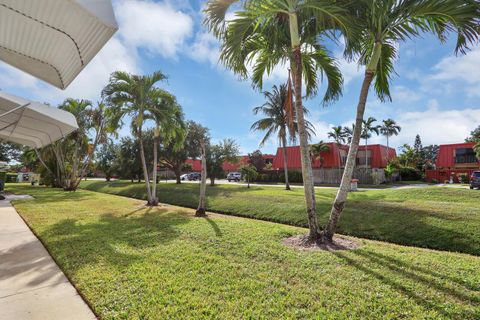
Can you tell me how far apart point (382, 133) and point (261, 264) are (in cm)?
4675

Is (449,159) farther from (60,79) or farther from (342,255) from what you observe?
(60,79)

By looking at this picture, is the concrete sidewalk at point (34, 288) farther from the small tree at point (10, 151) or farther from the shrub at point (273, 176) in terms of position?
the small tree at point (10, 151)

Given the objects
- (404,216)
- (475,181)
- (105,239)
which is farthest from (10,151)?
(475,181)

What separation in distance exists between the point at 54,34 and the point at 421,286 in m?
8.08

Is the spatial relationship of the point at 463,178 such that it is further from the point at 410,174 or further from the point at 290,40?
the point at 290,40

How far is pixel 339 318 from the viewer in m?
2.89

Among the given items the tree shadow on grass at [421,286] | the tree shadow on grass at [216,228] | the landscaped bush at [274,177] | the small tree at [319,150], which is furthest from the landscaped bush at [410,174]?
the tree shadow on grass at [421,286]

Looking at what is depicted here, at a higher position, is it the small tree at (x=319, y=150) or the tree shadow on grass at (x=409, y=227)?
the small tree at (x=319, y=150)

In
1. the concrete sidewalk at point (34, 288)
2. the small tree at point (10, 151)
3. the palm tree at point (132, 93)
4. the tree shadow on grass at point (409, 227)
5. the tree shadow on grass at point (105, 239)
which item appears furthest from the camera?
the small tree at point (10, 151)

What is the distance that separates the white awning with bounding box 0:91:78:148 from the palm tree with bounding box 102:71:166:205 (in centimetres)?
194

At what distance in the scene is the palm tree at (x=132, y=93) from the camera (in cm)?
1246

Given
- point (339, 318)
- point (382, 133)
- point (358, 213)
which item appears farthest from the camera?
point (382, 133)

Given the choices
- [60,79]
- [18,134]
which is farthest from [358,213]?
[18,134]

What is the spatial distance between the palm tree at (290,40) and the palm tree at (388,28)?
45 centimetres
